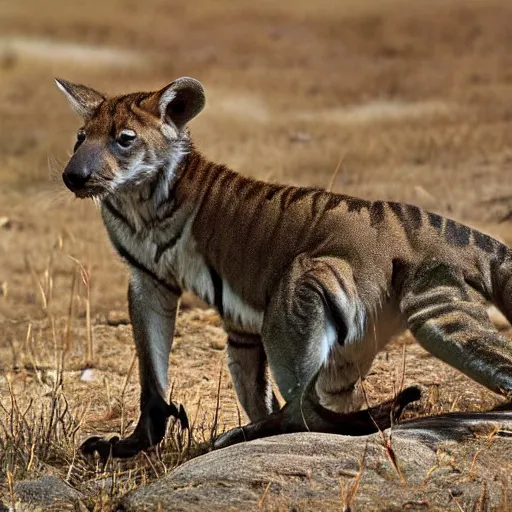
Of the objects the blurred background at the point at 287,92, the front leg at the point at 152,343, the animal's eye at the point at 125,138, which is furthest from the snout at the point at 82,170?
the blurred background at the point at 287,92

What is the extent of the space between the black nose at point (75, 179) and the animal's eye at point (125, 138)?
0.75 ft

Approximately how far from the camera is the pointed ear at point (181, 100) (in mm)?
5641

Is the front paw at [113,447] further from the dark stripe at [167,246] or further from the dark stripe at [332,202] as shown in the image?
the dark stripe at [332,202]

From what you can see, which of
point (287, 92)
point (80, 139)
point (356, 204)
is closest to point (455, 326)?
point (356, 204)

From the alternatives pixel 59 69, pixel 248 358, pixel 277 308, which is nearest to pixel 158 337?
pixel 248 358

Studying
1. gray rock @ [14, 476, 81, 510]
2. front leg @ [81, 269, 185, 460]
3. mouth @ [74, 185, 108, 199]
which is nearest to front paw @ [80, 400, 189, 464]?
front leg @ [81, 269, 185, 460]

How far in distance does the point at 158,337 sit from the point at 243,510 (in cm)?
156

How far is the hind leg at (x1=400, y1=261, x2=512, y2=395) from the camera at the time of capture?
187 inches

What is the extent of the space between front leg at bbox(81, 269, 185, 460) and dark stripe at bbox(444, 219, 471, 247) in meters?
1.24

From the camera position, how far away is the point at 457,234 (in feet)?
17.3

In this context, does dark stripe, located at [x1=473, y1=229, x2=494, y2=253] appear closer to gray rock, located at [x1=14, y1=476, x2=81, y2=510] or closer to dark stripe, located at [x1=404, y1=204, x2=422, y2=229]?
dark stripe, located at [x1=404, y1=204, x2=422, y2=229]

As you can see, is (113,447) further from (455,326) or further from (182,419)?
(455,326)

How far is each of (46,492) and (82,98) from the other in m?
1.84

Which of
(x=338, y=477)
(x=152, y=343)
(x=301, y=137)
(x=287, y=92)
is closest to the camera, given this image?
(x=338, y=477)
